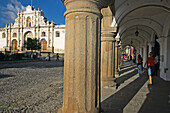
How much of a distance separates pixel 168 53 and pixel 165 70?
0.93 m

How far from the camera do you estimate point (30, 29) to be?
43.3 metres

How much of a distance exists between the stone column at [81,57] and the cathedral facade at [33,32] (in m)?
38.4

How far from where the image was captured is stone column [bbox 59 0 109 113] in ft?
5.94

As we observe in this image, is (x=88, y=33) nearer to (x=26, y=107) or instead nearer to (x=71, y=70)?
(x=71, y=70)

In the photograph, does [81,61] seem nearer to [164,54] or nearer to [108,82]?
[108,82]

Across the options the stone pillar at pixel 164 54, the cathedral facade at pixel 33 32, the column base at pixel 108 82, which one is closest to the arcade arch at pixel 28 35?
the cathedral facade at pixel 33 32

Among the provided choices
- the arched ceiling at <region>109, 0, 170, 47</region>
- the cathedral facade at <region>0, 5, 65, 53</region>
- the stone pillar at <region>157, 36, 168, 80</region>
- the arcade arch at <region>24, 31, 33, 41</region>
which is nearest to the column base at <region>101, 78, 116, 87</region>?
the arched ceiling at <region>109, 0, 170, 47</region>

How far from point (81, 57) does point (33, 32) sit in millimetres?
44795

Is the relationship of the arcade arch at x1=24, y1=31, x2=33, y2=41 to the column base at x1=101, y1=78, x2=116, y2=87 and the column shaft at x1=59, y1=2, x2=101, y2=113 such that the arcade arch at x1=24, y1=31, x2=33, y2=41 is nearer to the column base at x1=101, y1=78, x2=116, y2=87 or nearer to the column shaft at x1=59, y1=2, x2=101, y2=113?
the column base at x1=101, y1=78, x2=116, y2=87

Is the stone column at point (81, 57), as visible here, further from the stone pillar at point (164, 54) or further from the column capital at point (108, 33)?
the stone pillar at point (164, 54)

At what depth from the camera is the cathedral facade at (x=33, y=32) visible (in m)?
40.5

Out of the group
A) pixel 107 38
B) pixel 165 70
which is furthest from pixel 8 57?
pixel 165 70

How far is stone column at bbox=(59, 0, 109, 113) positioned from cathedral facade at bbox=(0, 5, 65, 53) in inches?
1513

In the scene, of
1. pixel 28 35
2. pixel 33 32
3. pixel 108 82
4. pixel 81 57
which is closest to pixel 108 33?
pixel 108 82
